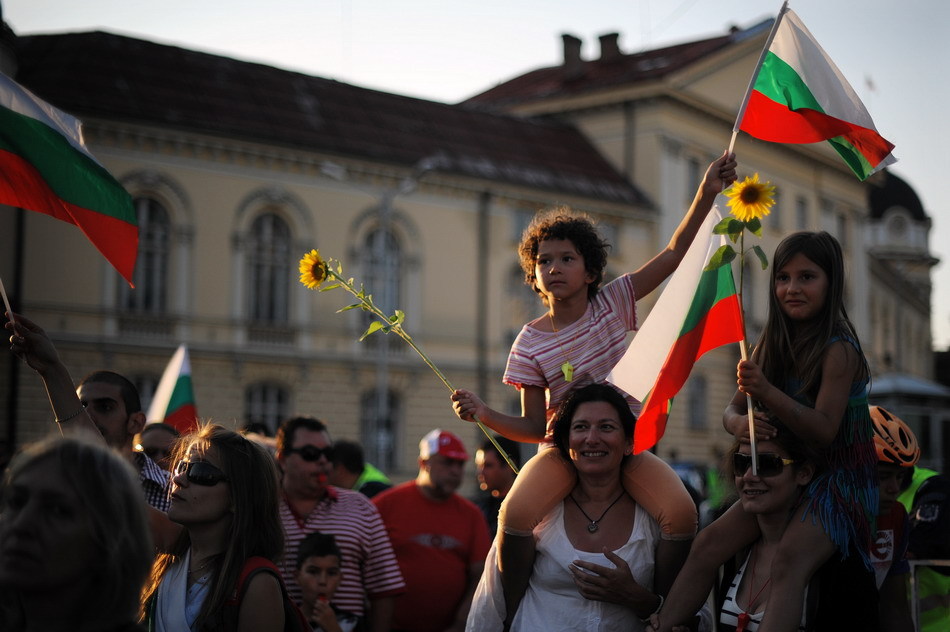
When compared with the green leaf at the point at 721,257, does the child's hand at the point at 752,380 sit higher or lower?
lower

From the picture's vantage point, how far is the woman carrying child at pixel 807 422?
15.2 ft

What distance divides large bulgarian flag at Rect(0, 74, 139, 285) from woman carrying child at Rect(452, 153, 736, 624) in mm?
1880

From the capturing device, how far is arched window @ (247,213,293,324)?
1447 inches

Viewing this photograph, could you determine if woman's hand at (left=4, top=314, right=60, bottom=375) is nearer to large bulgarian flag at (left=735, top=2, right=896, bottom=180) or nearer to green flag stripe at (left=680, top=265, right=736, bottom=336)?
green flag stripe at (left=680, top=265, right=736, bottom=336)

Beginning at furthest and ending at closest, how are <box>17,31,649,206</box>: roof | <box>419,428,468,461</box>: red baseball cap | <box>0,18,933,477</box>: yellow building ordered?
<box>17,31,649,206</box>: roof, <box>0,18,933,477</box>: yellow building, <box>419,428,468,461</box>: red baseball cap

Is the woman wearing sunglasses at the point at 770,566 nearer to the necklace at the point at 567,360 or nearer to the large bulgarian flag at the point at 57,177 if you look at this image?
the necklace at the point at 567,360

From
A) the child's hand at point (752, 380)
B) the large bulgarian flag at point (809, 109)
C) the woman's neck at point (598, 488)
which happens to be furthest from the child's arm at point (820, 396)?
the large bulgarian flag at point (809, 109)

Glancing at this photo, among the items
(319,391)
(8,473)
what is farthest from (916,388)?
(8,473)

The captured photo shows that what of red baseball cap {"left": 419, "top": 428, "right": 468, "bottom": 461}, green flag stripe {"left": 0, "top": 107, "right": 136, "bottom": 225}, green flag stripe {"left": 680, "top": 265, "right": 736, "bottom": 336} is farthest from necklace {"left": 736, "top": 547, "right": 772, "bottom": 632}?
red baseball cap {"left": 419, "top": 428, "right": 468, "bottom": 461}

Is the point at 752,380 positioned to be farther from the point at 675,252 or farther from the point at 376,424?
the point at 376,424

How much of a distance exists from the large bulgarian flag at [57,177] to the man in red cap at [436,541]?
3.17 metres

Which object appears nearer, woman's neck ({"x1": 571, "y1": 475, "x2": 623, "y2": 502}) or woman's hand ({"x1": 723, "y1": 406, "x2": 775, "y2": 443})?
woman's hand ({"x1": 723, "y1": 406, "x2": 775, "y2": 443})

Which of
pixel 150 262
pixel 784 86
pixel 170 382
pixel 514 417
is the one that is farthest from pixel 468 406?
pixel 150 262

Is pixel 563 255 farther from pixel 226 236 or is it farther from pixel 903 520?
pixel 226 236
